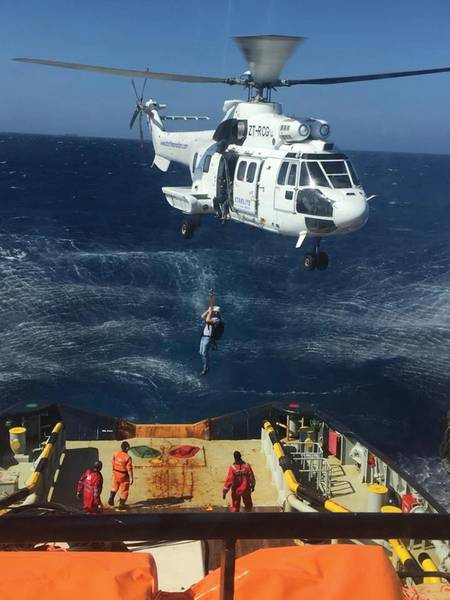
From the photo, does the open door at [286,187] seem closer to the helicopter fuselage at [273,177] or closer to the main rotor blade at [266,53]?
the helicopter fuselage at [273,177]

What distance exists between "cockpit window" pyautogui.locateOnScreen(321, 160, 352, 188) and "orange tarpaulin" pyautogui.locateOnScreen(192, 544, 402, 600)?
46.3ft

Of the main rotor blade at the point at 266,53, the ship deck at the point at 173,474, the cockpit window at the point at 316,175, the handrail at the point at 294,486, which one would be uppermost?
the main rotor blade at the point at 266,53

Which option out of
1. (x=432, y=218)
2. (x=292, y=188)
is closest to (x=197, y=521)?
(x=292, y=188)

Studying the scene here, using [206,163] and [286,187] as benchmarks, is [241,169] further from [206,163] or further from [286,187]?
[286,187]

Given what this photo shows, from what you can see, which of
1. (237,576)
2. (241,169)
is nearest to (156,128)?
(241,169)

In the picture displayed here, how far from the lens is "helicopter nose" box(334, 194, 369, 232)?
15.5 meters

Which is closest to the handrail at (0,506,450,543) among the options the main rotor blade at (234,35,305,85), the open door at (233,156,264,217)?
the main rotor blade at (234,35,305,85)

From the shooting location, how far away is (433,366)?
33188 mm

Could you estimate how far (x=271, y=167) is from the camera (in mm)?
16953

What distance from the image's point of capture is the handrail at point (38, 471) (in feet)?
33.2

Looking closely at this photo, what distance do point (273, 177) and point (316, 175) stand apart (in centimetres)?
132

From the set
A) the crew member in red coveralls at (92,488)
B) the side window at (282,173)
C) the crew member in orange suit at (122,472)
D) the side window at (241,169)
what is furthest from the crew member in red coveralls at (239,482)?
the side window at (241,169)

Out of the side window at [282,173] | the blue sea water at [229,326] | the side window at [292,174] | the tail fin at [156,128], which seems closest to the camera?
the side window at [292,174]

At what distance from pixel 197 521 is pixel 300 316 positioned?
120ft
